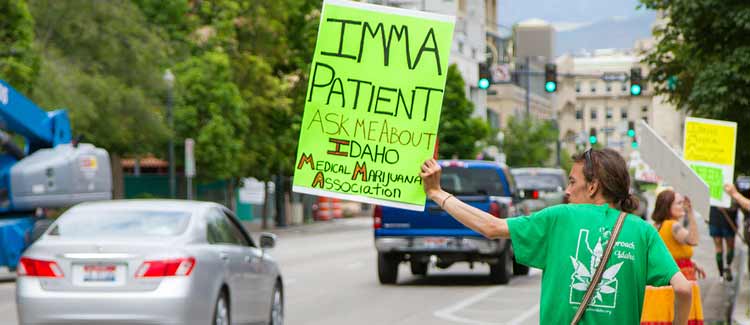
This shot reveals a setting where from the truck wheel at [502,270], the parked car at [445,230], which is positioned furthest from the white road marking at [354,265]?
the parked car at [445,230]

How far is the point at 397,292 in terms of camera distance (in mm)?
21484

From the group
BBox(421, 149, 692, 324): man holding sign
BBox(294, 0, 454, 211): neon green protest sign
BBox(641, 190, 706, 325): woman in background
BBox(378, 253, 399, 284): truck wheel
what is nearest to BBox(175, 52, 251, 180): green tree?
BBox(378, 253, 399, 284): truck wheel

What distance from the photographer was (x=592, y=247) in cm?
559

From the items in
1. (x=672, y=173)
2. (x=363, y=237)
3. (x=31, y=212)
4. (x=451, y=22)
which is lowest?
(x=363, y=237)

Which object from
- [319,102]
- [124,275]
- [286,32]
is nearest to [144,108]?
[286,32]

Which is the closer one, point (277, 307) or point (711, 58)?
point (277, 307)

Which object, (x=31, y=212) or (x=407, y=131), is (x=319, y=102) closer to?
(x=407, y=131)

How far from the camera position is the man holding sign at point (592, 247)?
220 inches

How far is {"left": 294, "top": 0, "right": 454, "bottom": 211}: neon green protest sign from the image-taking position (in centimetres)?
594

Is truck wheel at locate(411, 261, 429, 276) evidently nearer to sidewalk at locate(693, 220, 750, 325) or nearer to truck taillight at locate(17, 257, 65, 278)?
sidewalk at locate(693, 220, 750, 325)

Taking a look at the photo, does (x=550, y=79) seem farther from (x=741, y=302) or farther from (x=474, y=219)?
(x=474, y=219)

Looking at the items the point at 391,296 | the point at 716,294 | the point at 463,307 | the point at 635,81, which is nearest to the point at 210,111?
the point at 635,81

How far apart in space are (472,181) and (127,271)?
38.7 feet

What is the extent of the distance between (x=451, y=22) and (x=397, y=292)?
51.1ft
